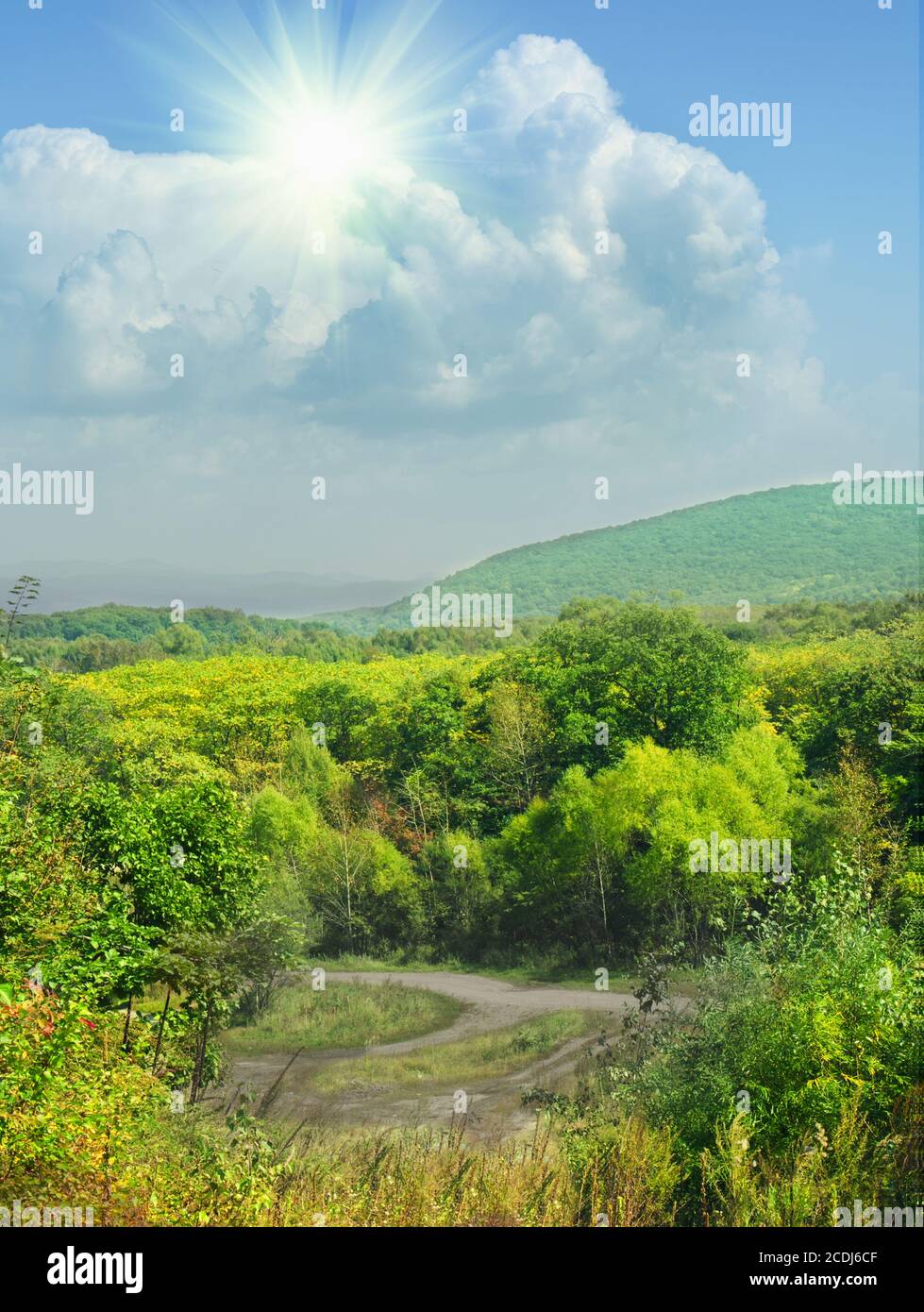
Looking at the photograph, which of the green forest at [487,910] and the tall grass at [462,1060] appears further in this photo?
the tall grass at [462,1060]

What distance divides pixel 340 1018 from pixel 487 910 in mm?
6161

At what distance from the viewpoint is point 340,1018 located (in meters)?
20.3

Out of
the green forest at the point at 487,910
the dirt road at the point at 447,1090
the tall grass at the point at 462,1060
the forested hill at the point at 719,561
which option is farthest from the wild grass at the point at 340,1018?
the forested hill at the point at 719,561

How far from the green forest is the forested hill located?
3430 cm

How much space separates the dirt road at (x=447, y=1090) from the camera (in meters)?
15.3

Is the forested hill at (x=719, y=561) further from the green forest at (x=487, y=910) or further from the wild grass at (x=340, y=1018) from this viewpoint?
the wild grass at (x=340, y=1018)

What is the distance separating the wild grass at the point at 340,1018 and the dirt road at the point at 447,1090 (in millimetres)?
305

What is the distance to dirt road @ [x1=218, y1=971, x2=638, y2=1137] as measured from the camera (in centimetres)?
1527

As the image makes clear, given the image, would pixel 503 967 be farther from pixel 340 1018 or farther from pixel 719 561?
pixel 719 561

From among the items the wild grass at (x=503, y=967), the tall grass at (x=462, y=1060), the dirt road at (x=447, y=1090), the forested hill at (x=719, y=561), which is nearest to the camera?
the dirt road at (x=447, y=1090)

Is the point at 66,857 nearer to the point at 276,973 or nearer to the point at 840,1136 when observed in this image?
the point at 840,1136

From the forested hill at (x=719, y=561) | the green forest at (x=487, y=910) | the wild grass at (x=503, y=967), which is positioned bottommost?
the wild grass at (x=503, y=967)
